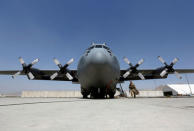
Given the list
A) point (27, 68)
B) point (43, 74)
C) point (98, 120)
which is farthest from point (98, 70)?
point (43, 74)

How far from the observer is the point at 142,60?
816 inches

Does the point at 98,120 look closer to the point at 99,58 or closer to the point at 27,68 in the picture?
the point at 99,58

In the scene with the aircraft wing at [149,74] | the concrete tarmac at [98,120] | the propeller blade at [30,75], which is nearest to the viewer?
the concrete tarmac at [98,120]

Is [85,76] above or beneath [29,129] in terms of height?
above

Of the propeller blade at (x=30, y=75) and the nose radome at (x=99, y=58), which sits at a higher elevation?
the nose radome at (x=99, y=58)

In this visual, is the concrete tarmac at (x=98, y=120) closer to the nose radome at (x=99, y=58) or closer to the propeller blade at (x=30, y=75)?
the nose radome at (x=99, y=58)

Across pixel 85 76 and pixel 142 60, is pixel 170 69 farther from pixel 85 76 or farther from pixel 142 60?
pixel 85 76

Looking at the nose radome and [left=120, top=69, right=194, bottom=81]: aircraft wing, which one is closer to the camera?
the nose radome

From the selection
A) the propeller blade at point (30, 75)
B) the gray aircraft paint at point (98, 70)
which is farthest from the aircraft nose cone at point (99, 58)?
the propeller blade at point (30, 75)

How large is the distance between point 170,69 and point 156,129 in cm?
2063

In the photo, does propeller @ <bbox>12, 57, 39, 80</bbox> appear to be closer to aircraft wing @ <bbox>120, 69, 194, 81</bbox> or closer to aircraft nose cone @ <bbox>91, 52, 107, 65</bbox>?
aircraft nose cone @ <bbox>91, 52, 107, 65</bbox>

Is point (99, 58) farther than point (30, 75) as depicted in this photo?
No

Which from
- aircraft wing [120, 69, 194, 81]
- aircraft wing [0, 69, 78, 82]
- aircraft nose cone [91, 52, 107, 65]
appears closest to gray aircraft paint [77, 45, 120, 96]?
aircraft nose cone [91, 52, 107, 65]

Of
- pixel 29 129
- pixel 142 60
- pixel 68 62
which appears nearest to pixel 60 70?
pixel 68 62
